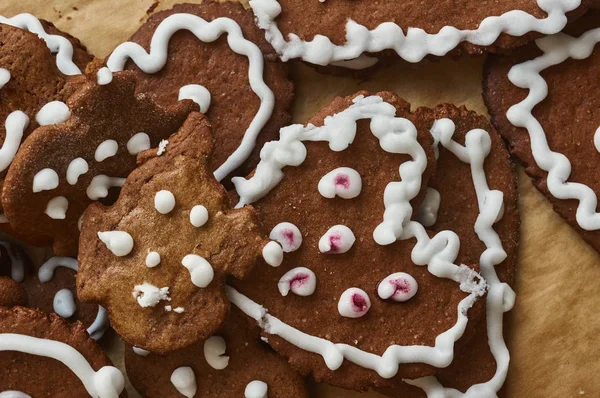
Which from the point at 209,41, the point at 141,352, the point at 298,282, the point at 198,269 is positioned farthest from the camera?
the point at 209,41

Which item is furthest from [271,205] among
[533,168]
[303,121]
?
[533,168]

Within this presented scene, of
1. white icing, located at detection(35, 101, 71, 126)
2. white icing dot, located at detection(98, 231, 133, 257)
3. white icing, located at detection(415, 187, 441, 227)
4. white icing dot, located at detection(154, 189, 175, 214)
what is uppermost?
white icing, located at detection(35, 101, 71, 126)

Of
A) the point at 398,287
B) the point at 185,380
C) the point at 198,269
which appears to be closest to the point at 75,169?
the point at 198,269

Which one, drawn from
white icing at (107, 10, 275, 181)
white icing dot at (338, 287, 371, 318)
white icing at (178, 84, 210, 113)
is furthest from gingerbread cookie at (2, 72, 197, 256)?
white icing dot at (338, 287, 371, 318)

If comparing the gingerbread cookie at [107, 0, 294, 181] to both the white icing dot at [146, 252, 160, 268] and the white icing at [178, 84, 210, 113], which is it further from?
the white icing dot at [146, 252, 160, 268]

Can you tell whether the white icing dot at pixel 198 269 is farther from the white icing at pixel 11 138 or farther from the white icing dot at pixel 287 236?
the white icing at pixel 11 138

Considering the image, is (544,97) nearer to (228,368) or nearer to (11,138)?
(228,368)

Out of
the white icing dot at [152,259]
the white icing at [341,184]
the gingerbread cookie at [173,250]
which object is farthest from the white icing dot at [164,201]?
the white icing at [341,184]
